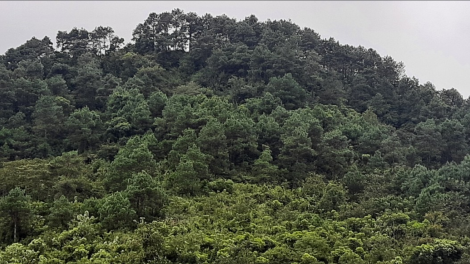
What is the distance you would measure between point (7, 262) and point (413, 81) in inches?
1845

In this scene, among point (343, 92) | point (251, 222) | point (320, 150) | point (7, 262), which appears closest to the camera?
point (7, 262)

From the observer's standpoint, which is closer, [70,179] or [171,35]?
[70,179]

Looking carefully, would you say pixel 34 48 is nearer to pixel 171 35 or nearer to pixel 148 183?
pixel 171 35

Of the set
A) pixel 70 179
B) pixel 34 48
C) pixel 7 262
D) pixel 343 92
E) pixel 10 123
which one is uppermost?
pixel 34 48

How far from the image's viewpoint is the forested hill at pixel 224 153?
2216cm

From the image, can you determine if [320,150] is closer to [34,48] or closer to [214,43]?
[214,43]

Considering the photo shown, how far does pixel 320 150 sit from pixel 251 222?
12141 millimetres

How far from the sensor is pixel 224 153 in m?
32.6

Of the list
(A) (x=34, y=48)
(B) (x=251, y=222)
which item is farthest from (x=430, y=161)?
(A) (x=34, y=48)

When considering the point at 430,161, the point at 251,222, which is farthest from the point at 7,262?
the point at 430,161

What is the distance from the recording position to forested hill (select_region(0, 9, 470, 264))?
72.7 feet

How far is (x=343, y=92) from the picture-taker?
51.3m

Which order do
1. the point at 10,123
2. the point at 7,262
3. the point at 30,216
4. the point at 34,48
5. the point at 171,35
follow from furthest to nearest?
the point at 171,35 → the point at 34,48 → the point at 10,123 → the point at 30,216 → the point at 7,262

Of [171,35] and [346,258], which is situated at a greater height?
[171,35]
